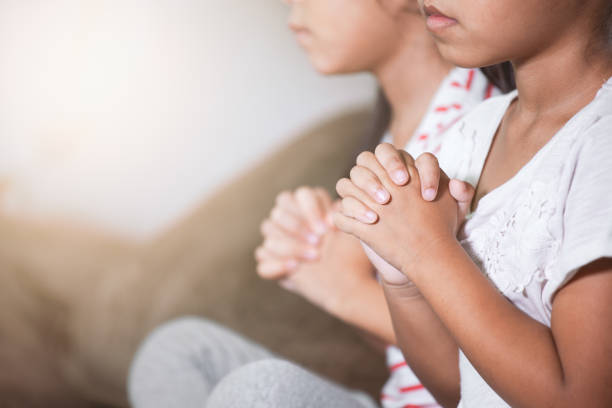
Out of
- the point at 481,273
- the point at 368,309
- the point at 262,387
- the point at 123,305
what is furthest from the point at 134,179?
the point at 481,273

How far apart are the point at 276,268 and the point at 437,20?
353 millimetres

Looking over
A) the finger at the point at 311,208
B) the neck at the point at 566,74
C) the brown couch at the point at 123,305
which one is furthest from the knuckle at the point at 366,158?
the brown couch at the point at 123,305

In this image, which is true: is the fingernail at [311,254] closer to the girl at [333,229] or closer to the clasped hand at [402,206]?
the girl at [333,229]

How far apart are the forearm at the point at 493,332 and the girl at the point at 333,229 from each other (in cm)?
25

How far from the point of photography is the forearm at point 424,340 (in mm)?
464

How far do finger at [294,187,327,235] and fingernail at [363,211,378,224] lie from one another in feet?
0.86

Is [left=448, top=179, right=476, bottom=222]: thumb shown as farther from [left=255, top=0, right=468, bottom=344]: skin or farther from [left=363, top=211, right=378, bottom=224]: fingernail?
[left=255, top=0, right=468, bottom=344]: skin

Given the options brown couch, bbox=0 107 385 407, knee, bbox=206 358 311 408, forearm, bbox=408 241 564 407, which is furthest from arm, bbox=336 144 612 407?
brown couch, bbox=0 107 385 407

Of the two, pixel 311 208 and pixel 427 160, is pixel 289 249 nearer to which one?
pixel 311 208

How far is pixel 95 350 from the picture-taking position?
0.95m

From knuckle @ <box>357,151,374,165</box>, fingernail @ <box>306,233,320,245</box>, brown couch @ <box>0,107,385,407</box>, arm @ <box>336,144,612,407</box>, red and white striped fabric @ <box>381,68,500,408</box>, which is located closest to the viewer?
arm @ <box>336,144,612,407</box>

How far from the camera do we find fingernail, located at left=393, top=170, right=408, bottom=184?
16.3 inches

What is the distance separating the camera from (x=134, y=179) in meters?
1.09

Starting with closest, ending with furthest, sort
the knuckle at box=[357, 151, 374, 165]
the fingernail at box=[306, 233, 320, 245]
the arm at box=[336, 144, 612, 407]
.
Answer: the arm at box=[336, 144, 612, 407] → the knuckle at box=[357, 151, 374, 165] → the fingernail at box=[306, 233, 320, 245]
